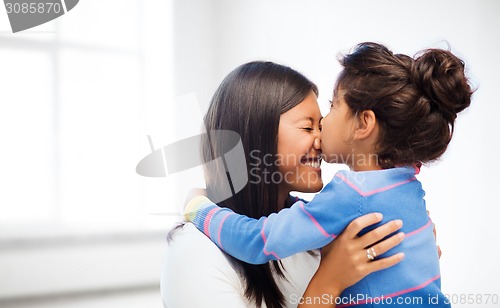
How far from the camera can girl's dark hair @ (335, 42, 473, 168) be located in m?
1.10

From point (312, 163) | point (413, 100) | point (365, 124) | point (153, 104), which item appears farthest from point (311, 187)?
point (153, 104)

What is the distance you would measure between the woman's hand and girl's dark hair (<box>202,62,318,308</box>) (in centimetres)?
19

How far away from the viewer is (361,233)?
1.06 m

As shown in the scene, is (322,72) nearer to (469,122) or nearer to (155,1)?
(469,122)

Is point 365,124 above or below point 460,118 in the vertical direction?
above

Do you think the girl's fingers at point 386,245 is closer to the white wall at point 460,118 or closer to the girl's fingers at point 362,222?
the girl's fingers at point 362,222

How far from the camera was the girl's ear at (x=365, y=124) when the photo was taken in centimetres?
114

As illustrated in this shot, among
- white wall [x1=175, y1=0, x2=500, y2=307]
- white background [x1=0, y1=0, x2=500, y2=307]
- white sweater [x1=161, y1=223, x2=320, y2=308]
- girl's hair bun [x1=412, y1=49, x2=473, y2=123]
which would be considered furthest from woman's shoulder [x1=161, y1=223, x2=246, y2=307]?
white background [x1=0, y1=0, x2=500, y2=307]

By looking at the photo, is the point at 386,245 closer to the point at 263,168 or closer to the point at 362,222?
the point at 362,222

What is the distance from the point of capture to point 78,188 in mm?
2750

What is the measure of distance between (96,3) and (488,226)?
2252 mm

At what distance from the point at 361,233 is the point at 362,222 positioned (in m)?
0.07

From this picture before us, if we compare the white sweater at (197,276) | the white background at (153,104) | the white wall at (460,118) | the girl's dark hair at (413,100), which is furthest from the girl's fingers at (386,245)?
the white background at (153,104)

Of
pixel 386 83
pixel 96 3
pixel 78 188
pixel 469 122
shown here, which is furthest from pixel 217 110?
pixel 96 3
